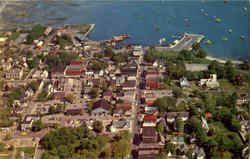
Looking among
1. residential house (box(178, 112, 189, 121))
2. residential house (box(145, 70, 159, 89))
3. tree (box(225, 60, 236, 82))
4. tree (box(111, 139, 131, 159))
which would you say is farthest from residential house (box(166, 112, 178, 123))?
tree (box(225, 60, 236, 82))

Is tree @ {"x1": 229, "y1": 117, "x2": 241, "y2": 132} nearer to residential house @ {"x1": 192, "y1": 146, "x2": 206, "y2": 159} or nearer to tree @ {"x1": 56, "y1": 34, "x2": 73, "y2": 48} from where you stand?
residential house @ {"x1": 192, "y1": 146, "x2": 206, "y2": 159}

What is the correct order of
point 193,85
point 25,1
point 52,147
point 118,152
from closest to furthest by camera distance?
point 118,152 → point 52,147 → point 193,85 → point 25,1

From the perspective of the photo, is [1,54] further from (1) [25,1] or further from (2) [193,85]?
(1) [25,1]

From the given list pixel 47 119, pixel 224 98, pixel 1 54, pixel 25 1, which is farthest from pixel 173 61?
pixel 25 1

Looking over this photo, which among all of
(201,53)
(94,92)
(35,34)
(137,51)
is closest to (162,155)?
(94,92)

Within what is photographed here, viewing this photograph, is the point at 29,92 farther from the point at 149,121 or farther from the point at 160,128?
the point at 160,128
